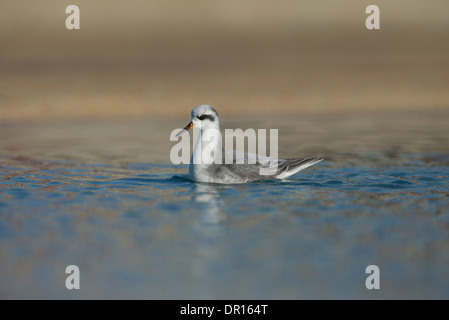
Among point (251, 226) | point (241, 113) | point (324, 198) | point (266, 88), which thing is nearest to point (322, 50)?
point (266, 88)

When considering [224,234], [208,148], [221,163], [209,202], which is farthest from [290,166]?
[224,234]

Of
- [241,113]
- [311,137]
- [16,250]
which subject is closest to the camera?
[16,250]

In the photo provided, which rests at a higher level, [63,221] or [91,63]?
[91,63]

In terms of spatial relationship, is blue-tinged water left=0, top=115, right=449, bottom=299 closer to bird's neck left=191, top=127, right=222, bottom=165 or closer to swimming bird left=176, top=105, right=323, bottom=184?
swimming bird left=176, top=105, right=323, bottom=184

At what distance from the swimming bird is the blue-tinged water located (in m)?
0.22

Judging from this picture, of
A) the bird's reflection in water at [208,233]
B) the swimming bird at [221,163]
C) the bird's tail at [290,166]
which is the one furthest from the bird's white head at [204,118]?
the bird's tail at [290,166]

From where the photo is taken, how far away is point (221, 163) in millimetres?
10445

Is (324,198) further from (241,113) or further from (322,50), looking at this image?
(322,50)

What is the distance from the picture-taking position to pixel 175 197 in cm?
923

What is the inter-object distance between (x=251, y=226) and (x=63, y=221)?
2.36 metres

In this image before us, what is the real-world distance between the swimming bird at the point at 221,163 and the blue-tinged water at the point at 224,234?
219mm

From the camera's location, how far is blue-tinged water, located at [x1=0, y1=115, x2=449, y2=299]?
5.71 m

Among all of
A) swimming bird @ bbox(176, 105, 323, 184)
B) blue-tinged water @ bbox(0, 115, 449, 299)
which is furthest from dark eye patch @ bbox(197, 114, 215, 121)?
blue-tinged water @ bbox(0, 115, 449, 299)
